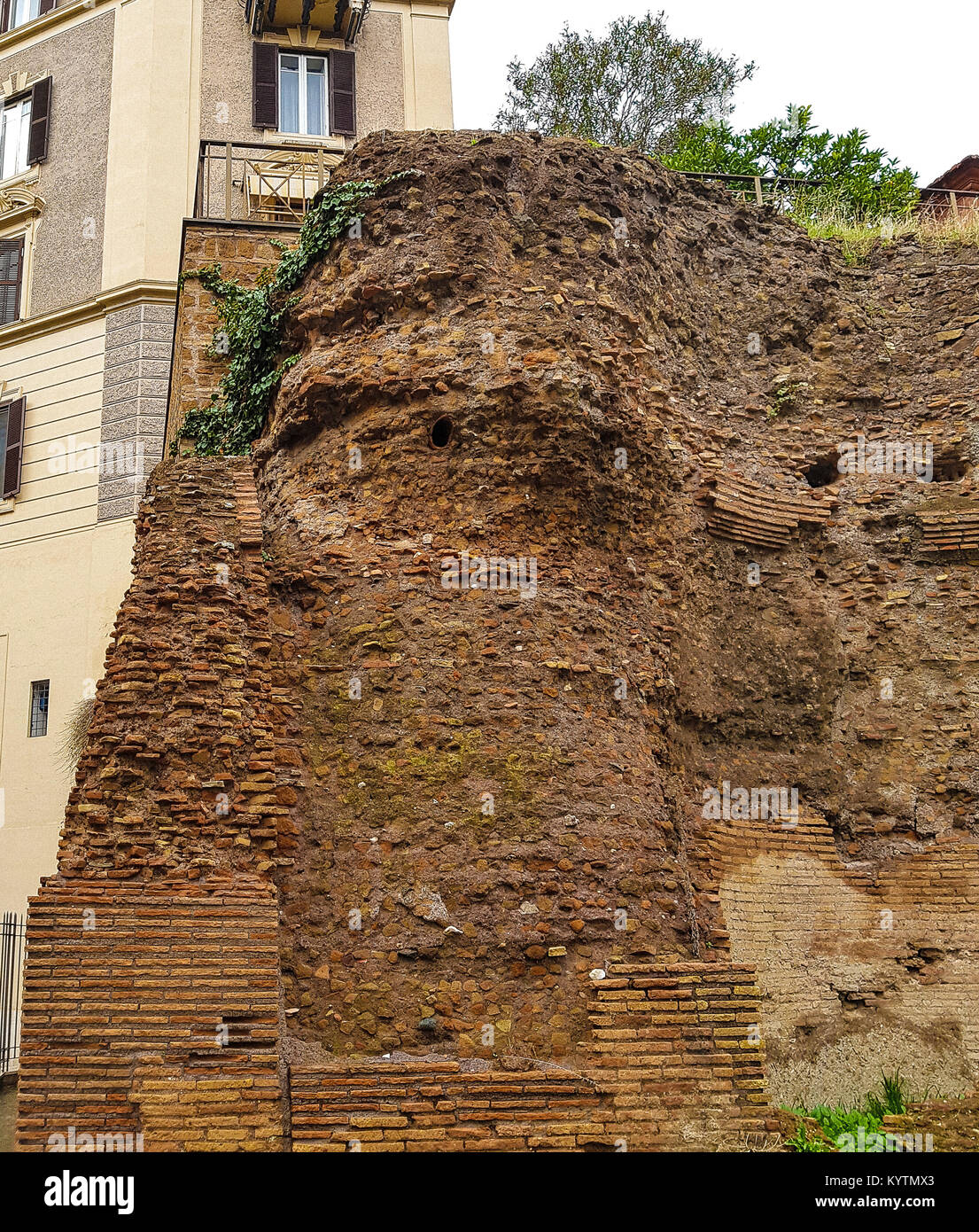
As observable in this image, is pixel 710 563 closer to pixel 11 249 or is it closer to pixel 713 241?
pixel 713 241

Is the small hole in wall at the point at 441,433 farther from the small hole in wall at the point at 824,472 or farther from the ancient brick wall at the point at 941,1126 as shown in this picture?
the ancient brick wall at the point at 941,1126

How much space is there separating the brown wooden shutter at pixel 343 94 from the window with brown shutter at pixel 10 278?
206 inches

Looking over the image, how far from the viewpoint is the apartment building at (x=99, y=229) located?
58.6 ft

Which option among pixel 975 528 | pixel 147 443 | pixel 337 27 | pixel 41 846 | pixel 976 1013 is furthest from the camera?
pixel 337 27

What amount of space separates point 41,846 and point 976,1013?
1199 cm

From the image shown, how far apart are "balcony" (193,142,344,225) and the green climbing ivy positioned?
206 cm

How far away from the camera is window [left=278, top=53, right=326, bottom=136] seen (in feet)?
66.0

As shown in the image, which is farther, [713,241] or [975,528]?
[713,241]

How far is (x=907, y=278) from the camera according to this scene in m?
12.1
